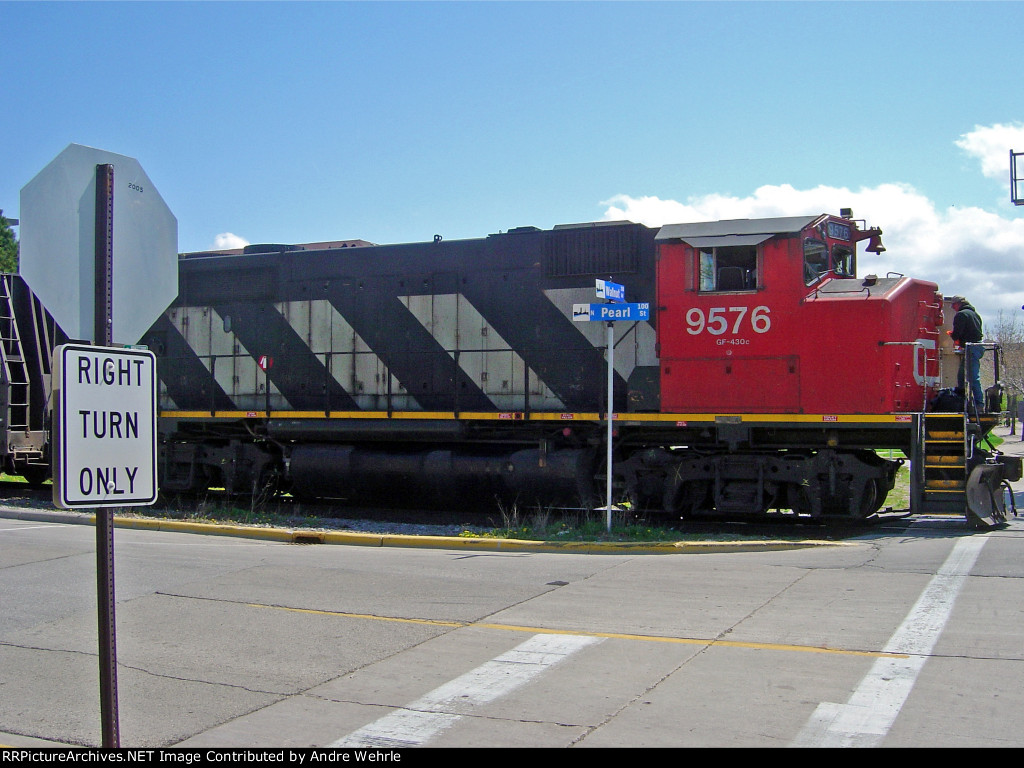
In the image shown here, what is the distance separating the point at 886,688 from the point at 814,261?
25.0ft

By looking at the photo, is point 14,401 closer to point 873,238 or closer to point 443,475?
point 443,475

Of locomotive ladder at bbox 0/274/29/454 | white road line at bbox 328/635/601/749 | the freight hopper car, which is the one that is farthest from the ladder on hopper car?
white road line at bbox 328/635/601/749

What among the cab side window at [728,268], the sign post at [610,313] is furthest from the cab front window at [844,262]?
the sign post at [610,313]

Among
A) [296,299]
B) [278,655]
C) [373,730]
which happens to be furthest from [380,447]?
[373,730]

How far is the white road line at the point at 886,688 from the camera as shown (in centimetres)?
470

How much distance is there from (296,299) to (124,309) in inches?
447

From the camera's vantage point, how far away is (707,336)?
12094mm

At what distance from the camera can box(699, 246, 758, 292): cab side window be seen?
1193 centimetres

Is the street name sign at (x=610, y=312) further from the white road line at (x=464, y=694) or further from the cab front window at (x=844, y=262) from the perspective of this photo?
the white road line at (x=464, y=694)

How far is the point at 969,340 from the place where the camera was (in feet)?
40.8

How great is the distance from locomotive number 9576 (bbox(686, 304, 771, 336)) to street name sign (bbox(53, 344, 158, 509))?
9211mm

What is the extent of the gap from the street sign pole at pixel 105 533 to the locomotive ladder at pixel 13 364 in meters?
14.2

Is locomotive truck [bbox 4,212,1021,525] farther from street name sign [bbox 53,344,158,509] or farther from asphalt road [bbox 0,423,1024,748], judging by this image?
street name sign [bbox 53,344,158,509]

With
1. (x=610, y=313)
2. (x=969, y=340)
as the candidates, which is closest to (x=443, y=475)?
(x=610, y=313)
